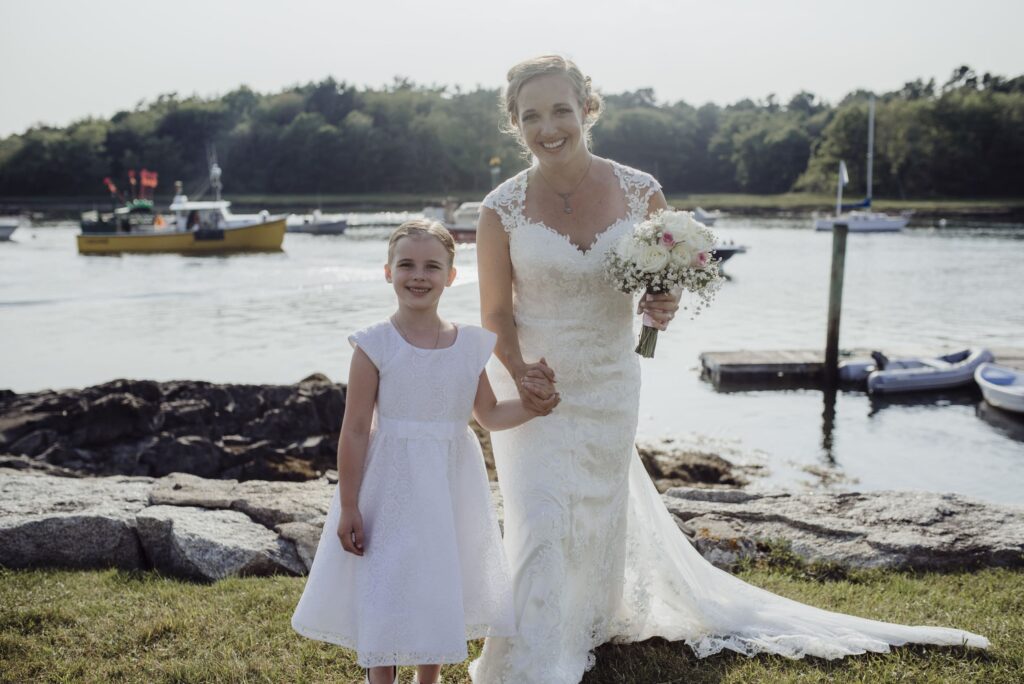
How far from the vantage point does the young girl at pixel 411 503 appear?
3119mm

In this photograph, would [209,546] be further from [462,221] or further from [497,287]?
[462,221]

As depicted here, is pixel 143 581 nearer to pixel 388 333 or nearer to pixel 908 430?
pixel 388 333

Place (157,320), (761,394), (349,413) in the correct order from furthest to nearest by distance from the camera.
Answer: (157,320) → (761,394) → (349,413)

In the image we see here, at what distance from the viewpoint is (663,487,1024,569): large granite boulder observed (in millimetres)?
5008

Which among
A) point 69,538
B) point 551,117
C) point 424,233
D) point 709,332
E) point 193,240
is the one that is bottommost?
point 709,332

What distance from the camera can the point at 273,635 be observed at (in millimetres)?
4031

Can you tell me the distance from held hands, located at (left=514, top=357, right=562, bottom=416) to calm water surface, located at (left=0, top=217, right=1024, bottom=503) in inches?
299

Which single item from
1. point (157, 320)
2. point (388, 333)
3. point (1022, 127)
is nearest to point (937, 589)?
point (388, 333)

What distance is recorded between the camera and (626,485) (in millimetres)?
3844

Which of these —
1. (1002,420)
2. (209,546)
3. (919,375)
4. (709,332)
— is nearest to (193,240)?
(709,332)

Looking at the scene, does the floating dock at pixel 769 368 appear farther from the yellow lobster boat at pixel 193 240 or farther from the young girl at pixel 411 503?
the yellow lobster boat at pixel 193 240

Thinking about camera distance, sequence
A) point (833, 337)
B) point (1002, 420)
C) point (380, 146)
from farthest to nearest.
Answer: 1. point (380, 146)
2. point (833, 337)
3. point (1002, 420)

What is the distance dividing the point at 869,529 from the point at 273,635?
11.8 feet

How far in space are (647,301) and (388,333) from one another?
1060mm
